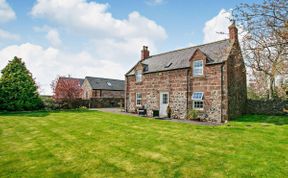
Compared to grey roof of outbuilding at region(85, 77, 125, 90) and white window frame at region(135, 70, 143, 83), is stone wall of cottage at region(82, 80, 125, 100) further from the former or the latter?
white window frame at region(135, 70, 143, 83)

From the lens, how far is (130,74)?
25562 mm

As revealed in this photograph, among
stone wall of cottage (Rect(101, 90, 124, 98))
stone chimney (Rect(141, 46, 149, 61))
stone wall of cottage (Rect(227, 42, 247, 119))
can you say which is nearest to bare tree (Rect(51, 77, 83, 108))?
stone wall of cottage (Rect(101, 90, 124, 98))

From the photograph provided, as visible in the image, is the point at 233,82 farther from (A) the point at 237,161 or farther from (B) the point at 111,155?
(B) the point at 111,155

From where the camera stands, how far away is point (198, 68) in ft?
58.3

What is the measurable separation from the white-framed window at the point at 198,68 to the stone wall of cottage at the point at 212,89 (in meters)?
0.39

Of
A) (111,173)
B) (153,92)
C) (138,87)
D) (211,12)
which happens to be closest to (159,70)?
(153,92)

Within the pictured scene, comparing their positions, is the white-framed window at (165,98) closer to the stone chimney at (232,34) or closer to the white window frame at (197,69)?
the white window frame at (197,69)

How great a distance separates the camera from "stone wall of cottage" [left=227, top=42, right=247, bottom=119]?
16.2 metres

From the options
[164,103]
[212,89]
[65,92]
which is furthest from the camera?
[65,92]

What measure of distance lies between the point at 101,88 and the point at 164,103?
24.7 m

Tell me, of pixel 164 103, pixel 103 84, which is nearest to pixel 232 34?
pixel 164 103

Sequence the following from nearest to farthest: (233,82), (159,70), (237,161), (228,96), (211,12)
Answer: (237,161) < (211,12) < (228,96) < (233,82) < (159,70)

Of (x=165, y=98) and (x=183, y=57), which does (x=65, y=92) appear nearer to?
(x=165, y=98)

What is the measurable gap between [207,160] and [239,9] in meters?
5.32
